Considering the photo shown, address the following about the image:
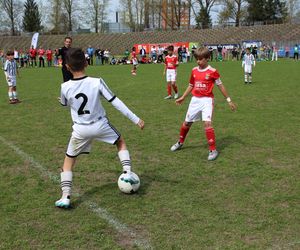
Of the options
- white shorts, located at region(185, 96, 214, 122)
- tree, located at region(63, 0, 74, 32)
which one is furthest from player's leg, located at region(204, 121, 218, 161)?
tree, located at region(63, 0, 74, 32)

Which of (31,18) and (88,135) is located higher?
(31,18)

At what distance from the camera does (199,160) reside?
6.35 m

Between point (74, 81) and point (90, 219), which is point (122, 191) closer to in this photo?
point (90, 219)

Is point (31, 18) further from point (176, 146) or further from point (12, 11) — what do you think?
point (176, 146)

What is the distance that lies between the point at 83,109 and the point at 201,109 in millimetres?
2684

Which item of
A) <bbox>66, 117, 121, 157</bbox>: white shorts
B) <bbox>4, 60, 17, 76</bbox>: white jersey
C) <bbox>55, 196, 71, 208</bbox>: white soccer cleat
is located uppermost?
<bbox>4, 60, 17, 76</bbox>: white jersey

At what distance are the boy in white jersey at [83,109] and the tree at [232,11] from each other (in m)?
74.7

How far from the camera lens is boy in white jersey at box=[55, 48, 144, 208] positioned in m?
4.44

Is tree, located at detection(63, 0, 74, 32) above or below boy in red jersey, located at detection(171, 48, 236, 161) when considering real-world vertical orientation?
above

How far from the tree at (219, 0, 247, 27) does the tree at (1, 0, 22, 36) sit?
132 feet

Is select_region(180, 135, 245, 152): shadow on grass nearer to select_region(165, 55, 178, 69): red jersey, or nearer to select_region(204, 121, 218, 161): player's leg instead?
select_region(204, 121, 218, 161): player's leg

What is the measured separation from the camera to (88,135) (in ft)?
15.2

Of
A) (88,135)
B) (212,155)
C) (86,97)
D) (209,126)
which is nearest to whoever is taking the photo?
(86,97)

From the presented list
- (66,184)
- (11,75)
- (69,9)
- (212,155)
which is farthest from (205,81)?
(69,9)
